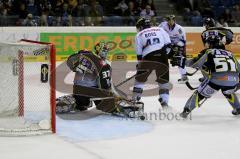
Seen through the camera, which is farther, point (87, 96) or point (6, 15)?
point (6, 15)

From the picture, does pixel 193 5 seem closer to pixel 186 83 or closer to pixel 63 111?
pixel 186 83

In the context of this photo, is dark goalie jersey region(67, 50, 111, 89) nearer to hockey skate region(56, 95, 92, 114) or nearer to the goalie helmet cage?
hockey skate region(56, 95, 92, 114)

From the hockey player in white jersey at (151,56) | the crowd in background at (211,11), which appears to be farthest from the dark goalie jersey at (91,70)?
the crowd in background at (211,11)

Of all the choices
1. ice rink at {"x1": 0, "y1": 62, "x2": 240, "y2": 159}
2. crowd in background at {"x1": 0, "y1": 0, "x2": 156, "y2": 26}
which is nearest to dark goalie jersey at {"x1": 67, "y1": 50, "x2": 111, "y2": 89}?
ice rink at {"x1": 0, "y1": 62, "x2": 240, "y2": 159}

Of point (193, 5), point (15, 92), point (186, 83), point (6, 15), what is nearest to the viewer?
point (15, 92)

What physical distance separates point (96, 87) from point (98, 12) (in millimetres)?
6174

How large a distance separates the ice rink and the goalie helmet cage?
0.19 meters

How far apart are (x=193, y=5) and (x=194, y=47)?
1.75 m

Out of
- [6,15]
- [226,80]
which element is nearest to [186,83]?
[226,80]

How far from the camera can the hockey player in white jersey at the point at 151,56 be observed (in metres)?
6.18

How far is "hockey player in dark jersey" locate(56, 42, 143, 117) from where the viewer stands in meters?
5.80

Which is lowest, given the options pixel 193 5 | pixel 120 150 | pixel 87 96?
pixel 120 150

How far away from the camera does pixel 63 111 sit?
596 centimetres

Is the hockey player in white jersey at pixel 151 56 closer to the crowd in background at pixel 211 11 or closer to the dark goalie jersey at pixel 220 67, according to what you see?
the dark goalie jersey at pixel 220 67
